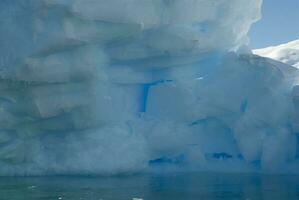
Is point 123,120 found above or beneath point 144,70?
beneath

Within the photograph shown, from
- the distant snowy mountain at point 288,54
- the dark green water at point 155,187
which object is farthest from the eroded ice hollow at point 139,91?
the distant snowy mountain at point 288,54

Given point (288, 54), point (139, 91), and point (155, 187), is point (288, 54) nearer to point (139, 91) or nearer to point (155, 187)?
point (139, 91)

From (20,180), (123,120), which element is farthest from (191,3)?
(20,180)

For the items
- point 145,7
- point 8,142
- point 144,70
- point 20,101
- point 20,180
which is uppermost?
point 145,7

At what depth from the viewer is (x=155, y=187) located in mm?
15195

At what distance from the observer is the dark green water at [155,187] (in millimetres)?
13041

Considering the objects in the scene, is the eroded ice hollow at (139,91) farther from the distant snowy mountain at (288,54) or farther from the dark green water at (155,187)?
the distant snowy mountain at (288,54)

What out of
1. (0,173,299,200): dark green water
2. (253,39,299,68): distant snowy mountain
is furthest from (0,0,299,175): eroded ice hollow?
(253,39,299,68): distant snowy mountain

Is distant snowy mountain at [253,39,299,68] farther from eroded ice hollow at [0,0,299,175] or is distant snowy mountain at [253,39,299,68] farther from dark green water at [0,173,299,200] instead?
dark green water at [0,173,299,200]

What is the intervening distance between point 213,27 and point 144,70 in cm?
359

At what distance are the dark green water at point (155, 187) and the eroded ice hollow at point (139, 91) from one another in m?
1.43

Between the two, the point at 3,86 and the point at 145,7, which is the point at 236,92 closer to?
the point at 145,7

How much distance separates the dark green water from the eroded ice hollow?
1.43 meters

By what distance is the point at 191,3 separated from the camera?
21.0 metres
